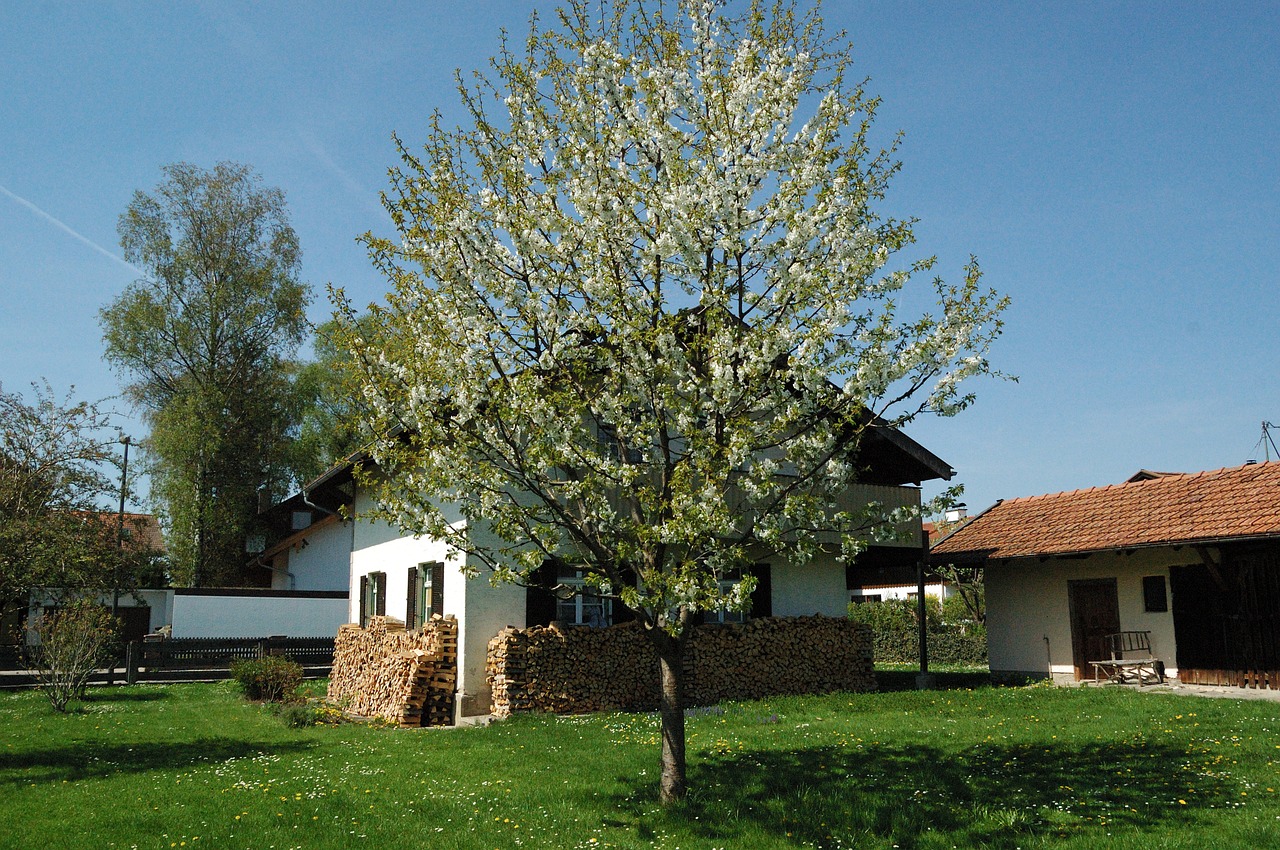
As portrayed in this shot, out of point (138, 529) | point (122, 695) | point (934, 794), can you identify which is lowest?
point (122, 695)

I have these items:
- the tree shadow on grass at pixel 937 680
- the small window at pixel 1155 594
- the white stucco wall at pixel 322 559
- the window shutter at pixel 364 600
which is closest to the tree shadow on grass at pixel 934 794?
the tree shadow on grass at pixel 937 680

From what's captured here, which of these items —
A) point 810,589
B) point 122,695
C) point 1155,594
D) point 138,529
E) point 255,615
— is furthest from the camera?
point 255,615

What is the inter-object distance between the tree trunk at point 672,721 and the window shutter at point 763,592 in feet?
30.7

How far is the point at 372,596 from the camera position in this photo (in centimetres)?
2102

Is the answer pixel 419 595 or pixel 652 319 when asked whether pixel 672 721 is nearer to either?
pixel 652 319

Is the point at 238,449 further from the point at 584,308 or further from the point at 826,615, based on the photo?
the point at 584,308

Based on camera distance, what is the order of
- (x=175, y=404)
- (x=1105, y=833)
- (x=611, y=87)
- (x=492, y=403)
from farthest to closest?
(x=175, y=404) → (x=611, y=87) → (x=492, y=403) → (x=1105, y=833)

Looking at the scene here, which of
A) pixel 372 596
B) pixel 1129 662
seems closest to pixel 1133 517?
pixel 1129 662

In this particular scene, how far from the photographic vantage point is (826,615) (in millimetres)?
18719

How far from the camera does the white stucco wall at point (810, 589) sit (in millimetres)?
18266

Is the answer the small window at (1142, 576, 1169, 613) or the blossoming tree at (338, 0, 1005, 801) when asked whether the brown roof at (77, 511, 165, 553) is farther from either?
the small window at (1142, 576, 1169, 613)

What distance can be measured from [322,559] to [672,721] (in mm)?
24260

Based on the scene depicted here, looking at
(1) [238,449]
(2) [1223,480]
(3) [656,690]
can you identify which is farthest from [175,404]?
(2) [1223,480]

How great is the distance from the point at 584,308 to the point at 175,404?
27.6 m
